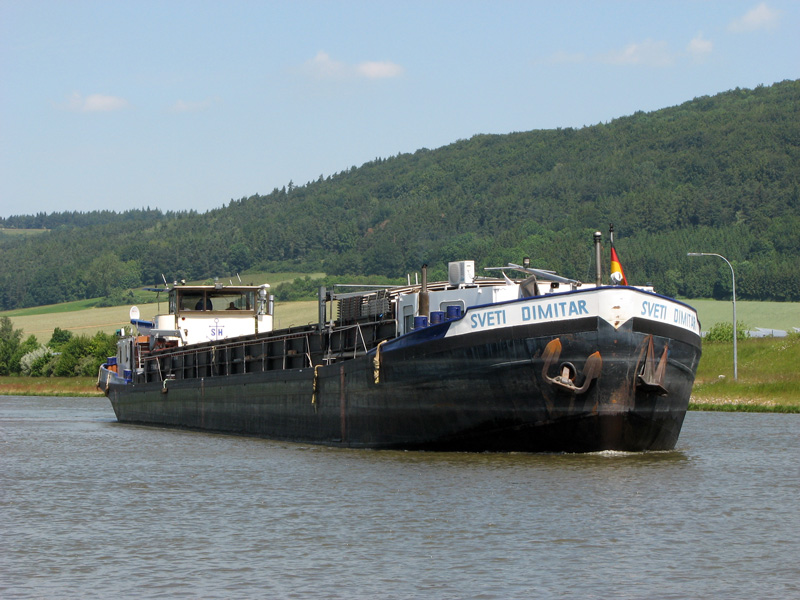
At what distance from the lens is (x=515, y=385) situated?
20.1 metres

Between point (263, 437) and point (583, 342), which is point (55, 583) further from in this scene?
point (263, 437)

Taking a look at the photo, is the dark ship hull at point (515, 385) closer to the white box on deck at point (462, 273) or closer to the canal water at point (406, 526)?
the canal water at point (406, 526)

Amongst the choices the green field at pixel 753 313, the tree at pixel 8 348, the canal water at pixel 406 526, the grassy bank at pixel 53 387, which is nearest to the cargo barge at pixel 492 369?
the canal water at pixel 406 526

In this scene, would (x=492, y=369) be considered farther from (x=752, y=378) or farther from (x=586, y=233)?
(x=586, y=233)

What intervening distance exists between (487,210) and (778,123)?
53.4 metres

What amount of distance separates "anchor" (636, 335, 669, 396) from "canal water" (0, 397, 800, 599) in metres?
1.48

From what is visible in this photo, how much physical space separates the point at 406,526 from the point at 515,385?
21.4 feet

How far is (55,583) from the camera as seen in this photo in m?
11.2

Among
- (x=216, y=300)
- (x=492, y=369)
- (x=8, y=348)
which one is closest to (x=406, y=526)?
(x=492, y=369)

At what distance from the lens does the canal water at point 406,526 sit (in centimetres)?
1104

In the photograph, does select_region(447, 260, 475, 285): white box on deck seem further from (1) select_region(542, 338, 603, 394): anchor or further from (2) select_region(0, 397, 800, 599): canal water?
(1) select_region(542, 338, 603, 394): anchor

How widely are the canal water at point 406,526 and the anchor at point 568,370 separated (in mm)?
1429

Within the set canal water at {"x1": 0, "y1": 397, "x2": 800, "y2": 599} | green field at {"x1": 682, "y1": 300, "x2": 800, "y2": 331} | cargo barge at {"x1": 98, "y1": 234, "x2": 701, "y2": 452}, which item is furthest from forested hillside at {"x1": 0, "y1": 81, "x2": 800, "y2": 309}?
canal water at {"x1": 0, "y1": 397, "x2": 800, "y2": 599}

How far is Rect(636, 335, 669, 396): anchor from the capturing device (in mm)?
19812
